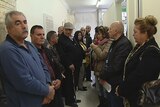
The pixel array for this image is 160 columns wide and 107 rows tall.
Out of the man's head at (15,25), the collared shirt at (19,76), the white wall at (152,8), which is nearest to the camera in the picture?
the collared shirt at (19,76)

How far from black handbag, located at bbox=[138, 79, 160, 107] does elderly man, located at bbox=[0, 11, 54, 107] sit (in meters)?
0.83

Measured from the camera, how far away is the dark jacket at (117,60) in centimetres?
273

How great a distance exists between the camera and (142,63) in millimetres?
2029

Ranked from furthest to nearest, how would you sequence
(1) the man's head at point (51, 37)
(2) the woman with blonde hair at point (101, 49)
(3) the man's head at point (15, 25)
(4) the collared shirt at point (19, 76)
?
(1) the man's head at point (51, 37), (2) the woman with blonde hair at point (101, 49), (3) the man's head at point (15, 25), (4) the collared shirt at point (19, 76)

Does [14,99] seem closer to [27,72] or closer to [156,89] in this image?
[27,72]

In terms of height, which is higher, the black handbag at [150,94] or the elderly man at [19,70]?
the elderly man at [19,70]

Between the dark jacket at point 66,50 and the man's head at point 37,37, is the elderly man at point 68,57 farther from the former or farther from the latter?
the man's head at point 37,37

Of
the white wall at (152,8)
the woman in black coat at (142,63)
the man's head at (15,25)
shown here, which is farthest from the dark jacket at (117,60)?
the man's head at (15,25)

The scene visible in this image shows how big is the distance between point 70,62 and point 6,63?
105 inches

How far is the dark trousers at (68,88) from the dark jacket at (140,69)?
2.21 m

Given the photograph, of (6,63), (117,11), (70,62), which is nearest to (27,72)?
(6,63)

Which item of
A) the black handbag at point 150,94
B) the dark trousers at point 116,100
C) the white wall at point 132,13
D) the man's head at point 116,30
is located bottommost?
the dark trousers at point 116,100

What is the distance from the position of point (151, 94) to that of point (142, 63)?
0.92 feet

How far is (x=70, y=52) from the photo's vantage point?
14.7ft
